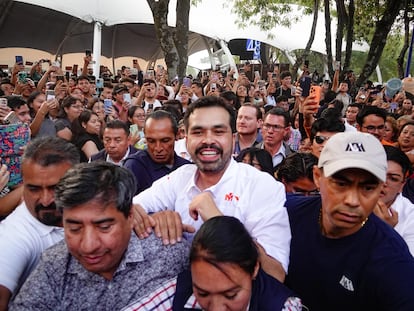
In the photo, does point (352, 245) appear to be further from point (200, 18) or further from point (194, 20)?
point (200, 18)

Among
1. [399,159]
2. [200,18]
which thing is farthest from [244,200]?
[200,18]

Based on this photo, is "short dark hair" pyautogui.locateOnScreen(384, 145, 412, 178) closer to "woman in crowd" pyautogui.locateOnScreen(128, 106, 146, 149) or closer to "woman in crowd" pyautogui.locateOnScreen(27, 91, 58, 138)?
"woman in crowd" pyautogui.locateOnScreen(128, 106, 146, 149)

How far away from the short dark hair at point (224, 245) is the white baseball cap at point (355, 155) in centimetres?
46

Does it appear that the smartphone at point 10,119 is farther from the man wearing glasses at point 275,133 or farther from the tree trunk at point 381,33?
the tree trunk at point 381,33

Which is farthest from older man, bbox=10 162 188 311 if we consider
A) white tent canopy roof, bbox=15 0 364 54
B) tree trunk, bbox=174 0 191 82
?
white tent canopy roof, bbox=15 0 364 54

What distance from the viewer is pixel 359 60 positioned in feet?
141

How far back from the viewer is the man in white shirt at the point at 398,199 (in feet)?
8.19

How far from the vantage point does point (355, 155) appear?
1758 mm

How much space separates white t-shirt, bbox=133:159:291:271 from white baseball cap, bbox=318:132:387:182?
12.7 inches

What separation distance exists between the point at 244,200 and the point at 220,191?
16 cm

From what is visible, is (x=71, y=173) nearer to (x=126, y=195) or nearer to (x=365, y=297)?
(x=126, y=195)

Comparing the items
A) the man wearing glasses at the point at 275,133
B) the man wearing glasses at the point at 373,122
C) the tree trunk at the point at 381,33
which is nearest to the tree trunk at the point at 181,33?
the tree trunk at the point at 381,33

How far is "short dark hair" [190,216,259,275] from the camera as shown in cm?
160

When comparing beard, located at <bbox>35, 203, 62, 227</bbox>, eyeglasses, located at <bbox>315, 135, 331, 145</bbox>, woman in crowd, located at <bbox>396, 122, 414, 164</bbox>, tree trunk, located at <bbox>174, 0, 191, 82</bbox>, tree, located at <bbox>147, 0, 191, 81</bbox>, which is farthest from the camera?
tree trunk, located at <bbox>174, 0, 191, 82</bbox>
